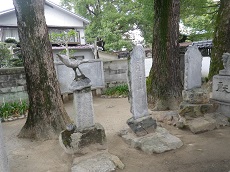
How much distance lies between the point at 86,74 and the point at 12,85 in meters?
3.10

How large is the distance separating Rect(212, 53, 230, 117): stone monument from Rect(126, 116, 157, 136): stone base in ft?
6.86

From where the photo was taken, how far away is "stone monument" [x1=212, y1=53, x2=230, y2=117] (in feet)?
16.5

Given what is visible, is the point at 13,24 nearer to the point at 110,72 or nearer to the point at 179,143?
the point at 110,72

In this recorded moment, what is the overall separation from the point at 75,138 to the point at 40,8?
121 inches

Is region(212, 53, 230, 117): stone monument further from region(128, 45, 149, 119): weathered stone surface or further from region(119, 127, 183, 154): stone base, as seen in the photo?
region(128, 45, 149, 119): weathered stone surface

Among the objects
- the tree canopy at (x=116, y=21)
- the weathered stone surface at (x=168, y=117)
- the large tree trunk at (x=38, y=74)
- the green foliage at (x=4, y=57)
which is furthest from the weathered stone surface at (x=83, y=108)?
the tree canopy at (x=116, y=21)

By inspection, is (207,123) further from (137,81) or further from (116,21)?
(116,21)

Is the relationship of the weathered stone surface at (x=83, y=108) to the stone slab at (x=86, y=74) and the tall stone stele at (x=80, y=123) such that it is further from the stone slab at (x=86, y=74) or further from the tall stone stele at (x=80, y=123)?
the stone slab at (x=86, y=74)

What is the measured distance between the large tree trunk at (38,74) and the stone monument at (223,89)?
161 inches

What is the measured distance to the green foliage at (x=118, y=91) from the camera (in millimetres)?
9539

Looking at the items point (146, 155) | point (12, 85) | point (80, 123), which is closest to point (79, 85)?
point (80, 123)

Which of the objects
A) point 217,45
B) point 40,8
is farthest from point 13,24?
point 217,45

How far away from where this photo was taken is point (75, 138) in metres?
3.87

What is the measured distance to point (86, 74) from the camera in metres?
9.26
